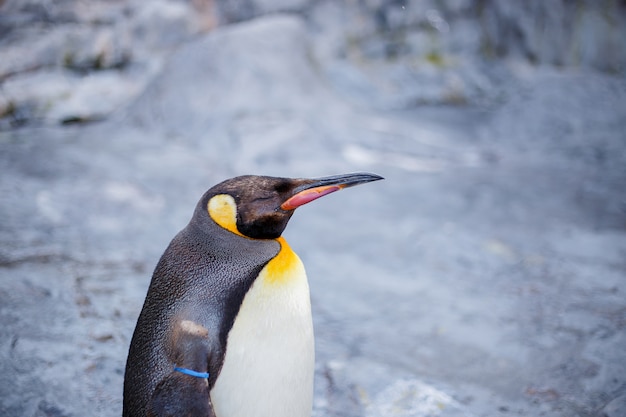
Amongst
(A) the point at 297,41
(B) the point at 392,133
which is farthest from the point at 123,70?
(B) the point at 392,133

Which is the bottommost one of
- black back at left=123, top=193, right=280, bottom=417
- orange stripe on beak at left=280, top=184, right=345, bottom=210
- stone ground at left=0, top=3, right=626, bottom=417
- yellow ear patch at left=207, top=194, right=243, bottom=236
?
stone ground at left=0, top=3, right=626, bottom=417

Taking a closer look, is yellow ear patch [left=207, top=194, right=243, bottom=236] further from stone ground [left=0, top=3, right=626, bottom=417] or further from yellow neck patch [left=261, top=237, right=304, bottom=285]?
stone ground [left=0, top=3, right=626, bottom=417]

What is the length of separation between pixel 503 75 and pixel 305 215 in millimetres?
3031

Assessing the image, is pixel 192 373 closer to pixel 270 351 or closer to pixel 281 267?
pixel 270 351

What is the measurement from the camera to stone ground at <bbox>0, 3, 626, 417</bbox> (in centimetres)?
175

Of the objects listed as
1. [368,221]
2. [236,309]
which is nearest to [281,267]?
[236,309]

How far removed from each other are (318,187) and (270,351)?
1.25 ft

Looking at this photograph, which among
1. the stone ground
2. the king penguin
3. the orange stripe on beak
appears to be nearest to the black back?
the king penguin

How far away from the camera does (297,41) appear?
16.3ft

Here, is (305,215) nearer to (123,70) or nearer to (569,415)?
(569,415)

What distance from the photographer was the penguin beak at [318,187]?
1.25 meters

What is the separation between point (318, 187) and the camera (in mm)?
1267

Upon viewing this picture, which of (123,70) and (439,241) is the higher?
(123,70)

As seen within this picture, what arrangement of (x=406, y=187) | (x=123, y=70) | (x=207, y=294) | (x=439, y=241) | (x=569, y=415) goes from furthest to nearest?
(x=123, y=70) < (x=406, y=187) < (x=439, y=241) < (x=569, y=415) < (x=207, y=294)
